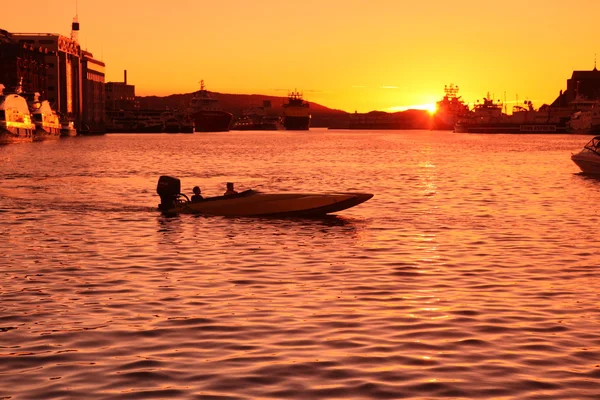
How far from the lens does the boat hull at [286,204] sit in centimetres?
3850

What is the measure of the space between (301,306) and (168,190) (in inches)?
891

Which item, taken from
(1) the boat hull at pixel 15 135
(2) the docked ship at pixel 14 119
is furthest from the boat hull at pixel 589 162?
(1) the boat hull at pixel 15 135

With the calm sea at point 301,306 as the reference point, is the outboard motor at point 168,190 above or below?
above

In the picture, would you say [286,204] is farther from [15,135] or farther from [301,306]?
[15,135]

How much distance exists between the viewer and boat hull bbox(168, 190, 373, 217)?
38500 millimetres

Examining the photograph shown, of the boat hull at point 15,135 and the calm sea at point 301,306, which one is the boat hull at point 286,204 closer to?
the calm sea at point 301,306

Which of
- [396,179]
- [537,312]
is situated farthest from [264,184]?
[537,312]

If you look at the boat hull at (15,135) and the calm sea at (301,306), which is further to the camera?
the boat hull at (15,135)

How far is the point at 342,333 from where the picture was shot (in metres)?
17.0

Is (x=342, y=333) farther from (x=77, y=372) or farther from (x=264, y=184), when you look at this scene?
(x=264, y=184)

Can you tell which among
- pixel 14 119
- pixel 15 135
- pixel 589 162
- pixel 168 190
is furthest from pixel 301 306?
pixel 15 135

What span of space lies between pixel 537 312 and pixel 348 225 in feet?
60.2

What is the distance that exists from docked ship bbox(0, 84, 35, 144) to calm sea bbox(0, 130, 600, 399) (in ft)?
419

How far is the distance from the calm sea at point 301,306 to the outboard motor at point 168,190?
1.92m
